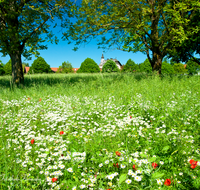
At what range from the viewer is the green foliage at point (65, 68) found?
208ft

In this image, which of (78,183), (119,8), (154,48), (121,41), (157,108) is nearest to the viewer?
(78,183)

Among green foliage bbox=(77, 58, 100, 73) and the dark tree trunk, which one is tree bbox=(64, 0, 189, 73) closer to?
the dark tree trunk

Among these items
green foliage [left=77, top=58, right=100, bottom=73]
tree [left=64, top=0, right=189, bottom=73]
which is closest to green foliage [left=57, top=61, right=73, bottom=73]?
green foliage [left=77, top=58, right=100, bottom=73]

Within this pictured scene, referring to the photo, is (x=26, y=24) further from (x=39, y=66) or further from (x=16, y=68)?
(x=39, y=66)

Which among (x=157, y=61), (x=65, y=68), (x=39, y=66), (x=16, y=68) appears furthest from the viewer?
(x=65, y=68)

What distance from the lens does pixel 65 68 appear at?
64.0 m

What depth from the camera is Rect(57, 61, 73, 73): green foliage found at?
6328cm

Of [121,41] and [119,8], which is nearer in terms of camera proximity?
[119,8]

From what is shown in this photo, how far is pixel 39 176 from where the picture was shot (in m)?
1.91

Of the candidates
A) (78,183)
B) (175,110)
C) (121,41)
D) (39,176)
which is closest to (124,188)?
(78,183)

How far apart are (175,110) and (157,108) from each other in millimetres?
583

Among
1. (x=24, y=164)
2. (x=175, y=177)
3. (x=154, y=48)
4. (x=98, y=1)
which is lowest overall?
(x=175, y=177)

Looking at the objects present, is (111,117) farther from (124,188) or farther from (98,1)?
(98,1)

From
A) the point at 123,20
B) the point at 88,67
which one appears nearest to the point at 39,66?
the point at 88,67
